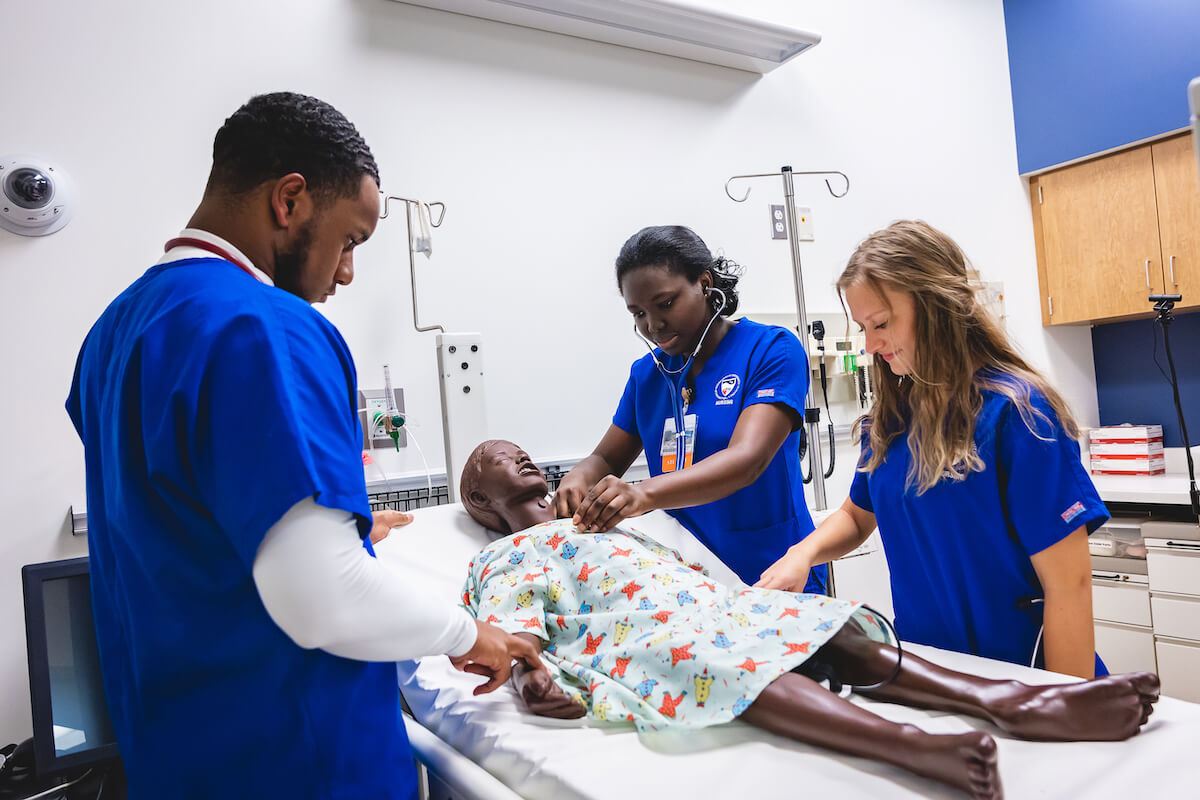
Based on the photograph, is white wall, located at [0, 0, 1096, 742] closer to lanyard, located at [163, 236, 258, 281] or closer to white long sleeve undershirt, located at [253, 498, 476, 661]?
lanyard, located at [163, 236, 258, 281]

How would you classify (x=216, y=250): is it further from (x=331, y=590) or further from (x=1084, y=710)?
(x=1084, y=710)

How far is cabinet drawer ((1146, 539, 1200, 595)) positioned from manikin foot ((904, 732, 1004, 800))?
106 inches

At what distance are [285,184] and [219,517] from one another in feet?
1.33

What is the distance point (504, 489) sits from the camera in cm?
196

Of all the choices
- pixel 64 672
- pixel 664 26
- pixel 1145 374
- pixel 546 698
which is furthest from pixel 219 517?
pixel 1145 374

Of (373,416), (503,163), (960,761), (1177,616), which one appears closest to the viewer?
(960,761)

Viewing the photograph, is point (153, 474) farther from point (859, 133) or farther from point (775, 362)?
point (859, 133)

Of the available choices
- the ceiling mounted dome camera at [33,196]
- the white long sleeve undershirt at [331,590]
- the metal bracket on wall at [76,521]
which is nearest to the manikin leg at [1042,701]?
the white long sleeve undershirt at [331,590]

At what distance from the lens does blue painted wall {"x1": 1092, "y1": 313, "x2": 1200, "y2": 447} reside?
12.4 feet

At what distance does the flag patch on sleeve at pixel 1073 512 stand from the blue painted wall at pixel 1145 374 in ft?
10.6

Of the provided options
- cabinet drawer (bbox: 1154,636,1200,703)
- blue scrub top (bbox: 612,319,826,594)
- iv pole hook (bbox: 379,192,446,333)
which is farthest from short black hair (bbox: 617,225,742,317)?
cabinet drawer (bbox: 1154,636,1200,703)

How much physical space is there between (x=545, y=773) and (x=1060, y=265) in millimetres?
4042

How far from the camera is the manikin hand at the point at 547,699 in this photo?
1.23 metres

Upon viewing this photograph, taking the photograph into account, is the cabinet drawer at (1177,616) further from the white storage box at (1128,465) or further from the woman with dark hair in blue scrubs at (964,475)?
the woman with dark hair in blue scrubs at (964,475)
